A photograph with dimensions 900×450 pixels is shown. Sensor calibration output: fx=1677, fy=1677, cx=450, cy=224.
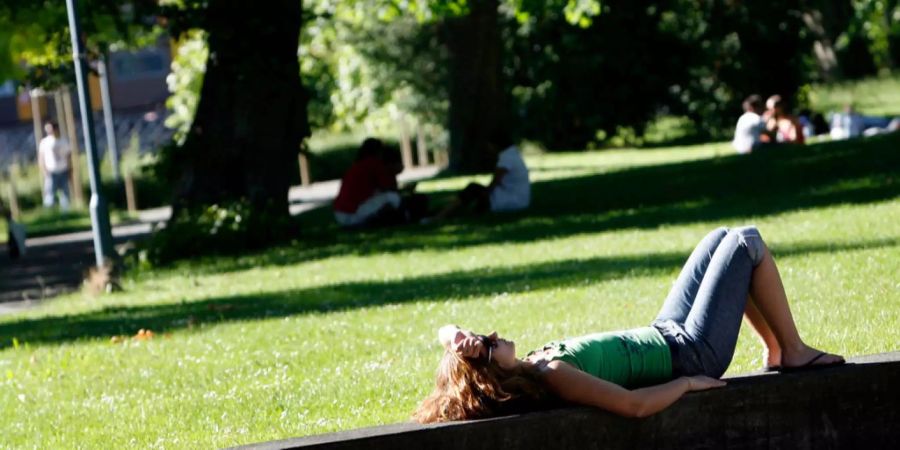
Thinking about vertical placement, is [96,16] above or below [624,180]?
above

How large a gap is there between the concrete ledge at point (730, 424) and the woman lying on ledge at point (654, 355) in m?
0.09

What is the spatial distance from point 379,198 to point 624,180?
5.79 metres

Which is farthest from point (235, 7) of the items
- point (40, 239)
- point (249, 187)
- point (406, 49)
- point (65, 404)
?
point (406, 49)

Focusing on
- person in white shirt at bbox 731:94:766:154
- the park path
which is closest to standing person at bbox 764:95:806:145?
person in white shirt at bbox 731:94:766:154

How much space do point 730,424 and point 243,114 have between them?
1557cm

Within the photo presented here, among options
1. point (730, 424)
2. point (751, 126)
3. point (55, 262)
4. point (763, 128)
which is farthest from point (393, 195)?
point (730, 424)

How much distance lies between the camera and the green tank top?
22.5 feet

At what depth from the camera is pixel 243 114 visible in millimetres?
21797

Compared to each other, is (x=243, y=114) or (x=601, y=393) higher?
(x=243, y=114)

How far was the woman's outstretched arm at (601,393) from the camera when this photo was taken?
6.58 metres

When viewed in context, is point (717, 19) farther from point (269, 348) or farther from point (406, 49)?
point (269, 348)

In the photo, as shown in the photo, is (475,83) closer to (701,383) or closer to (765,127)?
(765,127)

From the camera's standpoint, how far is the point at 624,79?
1737 inches

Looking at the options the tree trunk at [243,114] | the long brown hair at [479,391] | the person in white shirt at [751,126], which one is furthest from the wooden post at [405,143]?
the long brown hair at [479,391]
